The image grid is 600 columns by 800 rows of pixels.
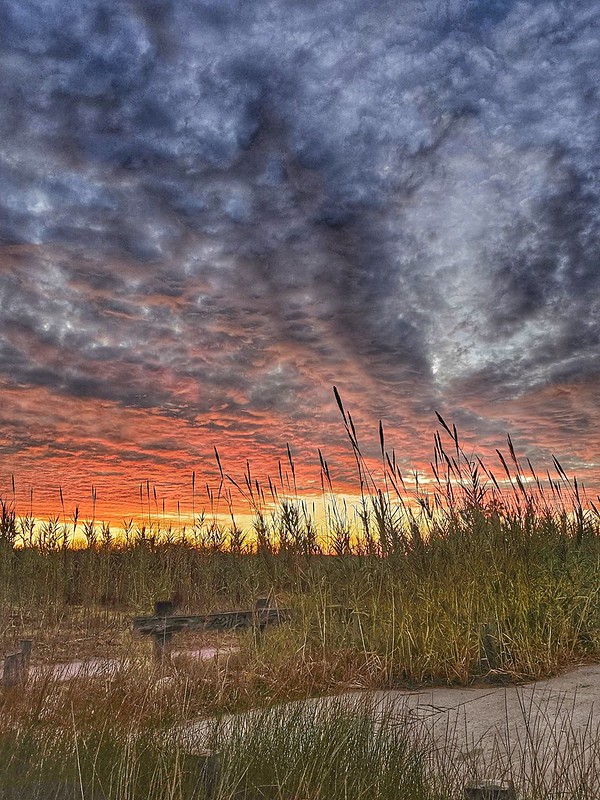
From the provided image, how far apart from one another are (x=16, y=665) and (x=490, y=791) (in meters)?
4.84

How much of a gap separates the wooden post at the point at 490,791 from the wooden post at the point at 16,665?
4.20 metres

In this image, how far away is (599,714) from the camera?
4.43m

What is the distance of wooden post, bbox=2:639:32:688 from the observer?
5922 millimetres

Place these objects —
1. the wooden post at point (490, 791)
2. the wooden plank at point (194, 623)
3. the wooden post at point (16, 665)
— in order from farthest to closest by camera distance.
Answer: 1. the wooden plank at point (194, 623)
2. the wooden post at point (16, 665)
3. the wooden post at point (490, 791)

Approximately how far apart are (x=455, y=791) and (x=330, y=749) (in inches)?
24.1

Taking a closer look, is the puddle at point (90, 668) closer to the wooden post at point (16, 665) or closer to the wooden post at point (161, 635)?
the wooden post at point (16, 665)

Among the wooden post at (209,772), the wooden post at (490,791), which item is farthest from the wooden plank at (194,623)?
Answer: the wooden post at (490,791)

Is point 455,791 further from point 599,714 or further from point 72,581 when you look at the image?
point 72,581

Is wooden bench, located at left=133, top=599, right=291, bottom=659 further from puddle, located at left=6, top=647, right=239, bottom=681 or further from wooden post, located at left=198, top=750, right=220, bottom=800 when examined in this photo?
wooden post, located at left=198, top=750, right=220, bottom=800

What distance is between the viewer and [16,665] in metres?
6.20

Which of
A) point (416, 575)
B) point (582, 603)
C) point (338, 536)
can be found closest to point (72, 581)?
point (338, 536)

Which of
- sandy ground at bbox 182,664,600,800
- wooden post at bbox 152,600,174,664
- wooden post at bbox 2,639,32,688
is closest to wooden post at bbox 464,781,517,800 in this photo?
sandy ground at bbox 182,664,600,800

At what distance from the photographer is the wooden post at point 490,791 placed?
2715 mm

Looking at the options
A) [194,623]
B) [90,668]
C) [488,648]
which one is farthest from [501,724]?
[194,623]
